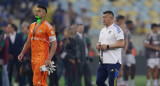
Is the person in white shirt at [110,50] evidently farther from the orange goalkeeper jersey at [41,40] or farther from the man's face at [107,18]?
the orange goalkeeper jersey at [41,40]

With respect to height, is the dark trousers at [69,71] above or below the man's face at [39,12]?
below

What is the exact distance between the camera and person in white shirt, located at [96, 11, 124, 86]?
355 inches

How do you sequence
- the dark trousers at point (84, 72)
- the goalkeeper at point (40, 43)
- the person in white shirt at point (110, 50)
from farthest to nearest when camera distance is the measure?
the dark trousers at point (84, 72), the person in white shirt at point (110, 50), the goalkeeper at point (40, 43)

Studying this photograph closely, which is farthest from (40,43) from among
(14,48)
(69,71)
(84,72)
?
(69,71)

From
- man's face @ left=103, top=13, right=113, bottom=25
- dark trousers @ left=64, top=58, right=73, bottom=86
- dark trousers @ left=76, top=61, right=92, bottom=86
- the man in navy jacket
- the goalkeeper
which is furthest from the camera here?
dark trousers @ left=64, top=58, right=73, bottom=86

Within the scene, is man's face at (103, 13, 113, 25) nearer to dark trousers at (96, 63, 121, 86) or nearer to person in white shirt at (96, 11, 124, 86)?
person in white shirt at (96, 11, 124, 86)

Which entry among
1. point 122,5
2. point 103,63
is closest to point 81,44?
point 103,63

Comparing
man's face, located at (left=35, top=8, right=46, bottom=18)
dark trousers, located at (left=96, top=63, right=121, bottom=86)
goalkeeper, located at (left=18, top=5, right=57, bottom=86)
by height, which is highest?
man's face, located at (left=35, top=8, right=46, bottom=18)

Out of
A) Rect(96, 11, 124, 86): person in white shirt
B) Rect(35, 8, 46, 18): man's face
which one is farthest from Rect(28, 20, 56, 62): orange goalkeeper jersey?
Rect(96, 11, 124, 86): person in white shirt

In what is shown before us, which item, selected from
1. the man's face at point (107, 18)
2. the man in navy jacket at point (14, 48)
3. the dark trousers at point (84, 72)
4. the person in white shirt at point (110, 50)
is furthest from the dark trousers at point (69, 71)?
the man's face at point (107, 18)

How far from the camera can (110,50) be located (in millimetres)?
9094

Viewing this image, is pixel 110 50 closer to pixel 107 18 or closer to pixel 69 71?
pixel 107 18

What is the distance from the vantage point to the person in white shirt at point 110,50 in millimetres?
9016

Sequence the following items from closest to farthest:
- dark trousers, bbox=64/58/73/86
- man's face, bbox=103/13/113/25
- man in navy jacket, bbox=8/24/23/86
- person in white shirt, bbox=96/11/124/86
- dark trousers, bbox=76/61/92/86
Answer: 1. person in white shirt, bbox=96/11/124/86
2. man's face, bbox=103/13/113/25
3. man in navy jacket, bbox=8/24/23/86
4. dark trousers, bbox=76/61/92/86
5. dark trousers, bbox=64/58/73/86
